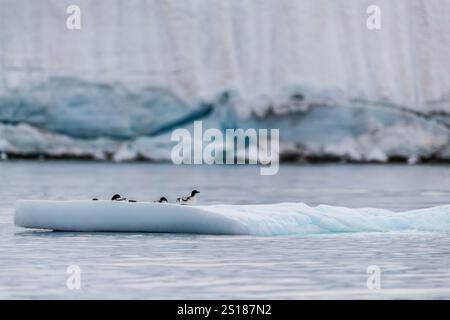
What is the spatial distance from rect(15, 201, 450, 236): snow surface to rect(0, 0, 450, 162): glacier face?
1781 cm

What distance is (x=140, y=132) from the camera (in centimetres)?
3041

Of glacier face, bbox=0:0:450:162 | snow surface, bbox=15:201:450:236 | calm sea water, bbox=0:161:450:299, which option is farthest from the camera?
glacier face, bbox=0:0:450:162

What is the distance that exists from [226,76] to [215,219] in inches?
801

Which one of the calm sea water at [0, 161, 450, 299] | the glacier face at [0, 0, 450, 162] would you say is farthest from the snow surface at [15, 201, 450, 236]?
the glacier face at [0, 0, 450, 162]

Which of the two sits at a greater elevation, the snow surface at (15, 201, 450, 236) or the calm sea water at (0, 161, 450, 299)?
the snow surface at (15, 201, 450, 236)

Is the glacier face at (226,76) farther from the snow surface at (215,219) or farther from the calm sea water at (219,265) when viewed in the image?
the snow surface at (215,219)

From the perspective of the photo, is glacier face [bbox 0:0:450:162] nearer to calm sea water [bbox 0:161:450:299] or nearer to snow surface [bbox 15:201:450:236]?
calm sea water [bbox 0:161:450:299]

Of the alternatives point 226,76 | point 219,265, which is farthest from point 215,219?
point 226,76

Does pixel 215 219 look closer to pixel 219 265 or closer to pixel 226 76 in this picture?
pixel 219 265

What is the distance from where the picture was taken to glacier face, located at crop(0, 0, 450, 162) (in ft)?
99.4

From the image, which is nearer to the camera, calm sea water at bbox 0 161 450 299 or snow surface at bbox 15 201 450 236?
calm sea water at bbox 0 161 450 299

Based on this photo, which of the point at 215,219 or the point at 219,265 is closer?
the point at 219,265

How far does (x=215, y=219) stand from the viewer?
11.7 meters

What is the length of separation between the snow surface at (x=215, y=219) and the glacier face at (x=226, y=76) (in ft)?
58.4
